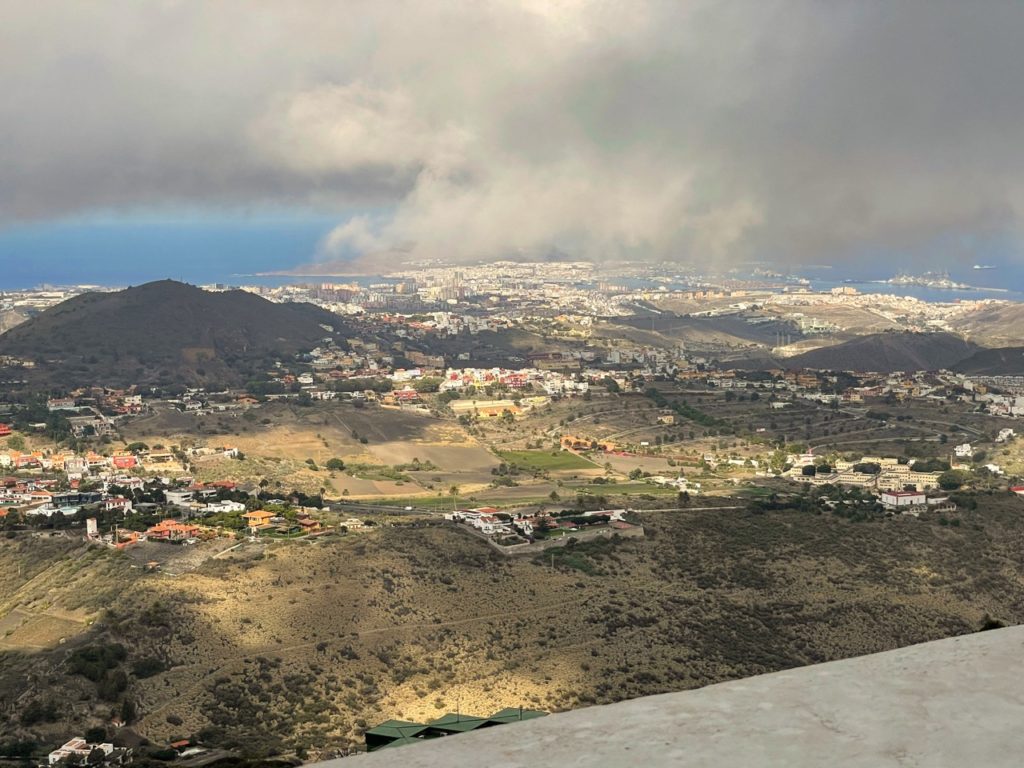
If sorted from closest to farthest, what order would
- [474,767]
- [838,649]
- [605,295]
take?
[474,767] → [838,649] → [605,295]

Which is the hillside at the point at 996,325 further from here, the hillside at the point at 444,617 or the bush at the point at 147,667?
the bush at the point at 147,667

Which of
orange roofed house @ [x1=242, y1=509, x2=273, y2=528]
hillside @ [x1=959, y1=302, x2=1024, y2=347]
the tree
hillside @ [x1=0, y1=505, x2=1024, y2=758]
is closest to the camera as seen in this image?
hillside @ [x1=0, y1=505, x2=1024, y2=758]

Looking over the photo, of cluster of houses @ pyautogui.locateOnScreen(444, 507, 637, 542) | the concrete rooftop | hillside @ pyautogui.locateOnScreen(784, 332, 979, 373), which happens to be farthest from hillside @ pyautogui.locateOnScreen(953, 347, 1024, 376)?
the concrete rooftop

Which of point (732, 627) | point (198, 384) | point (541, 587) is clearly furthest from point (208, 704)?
point (198, 384)

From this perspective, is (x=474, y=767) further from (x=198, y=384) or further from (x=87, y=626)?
(x=198, y=384)

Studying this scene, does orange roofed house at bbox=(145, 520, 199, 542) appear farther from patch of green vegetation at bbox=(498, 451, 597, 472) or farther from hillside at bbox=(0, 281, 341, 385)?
hillside at bbox=(0, 281, 341, 385)

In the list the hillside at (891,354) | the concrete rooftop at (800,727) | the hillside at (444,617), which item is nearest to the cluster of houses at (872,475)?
the hillside at (444,617)
